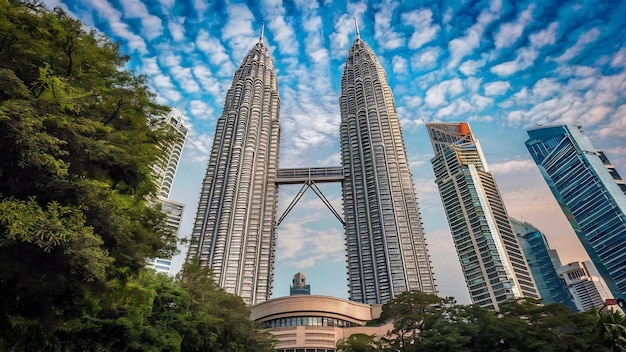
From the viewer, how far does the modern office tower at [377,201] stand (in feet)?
226

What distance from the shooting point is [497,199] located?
128625 millimetres

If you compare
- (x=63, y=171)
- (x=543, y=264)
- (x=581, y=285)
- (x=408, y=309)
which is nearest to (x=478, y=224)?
(x=581, y=285)

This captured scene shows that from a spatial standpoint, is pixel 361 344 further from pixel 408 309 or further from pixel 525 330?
pixel 525 330

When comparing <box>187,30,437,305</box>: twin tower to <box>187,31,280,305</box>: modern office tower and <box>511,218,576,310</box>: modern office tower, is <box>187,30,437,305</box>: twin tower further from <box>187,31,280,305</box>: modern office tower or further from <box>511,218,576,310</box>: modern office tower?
<box>511,218,576,310</box>: modern office tower

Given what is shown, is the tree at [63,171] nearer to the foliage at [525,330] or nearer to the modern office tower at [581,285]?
the foliage at [525,330]

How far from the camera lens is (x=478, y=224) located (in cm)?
11638

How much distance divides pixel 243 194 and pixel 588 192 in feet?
385

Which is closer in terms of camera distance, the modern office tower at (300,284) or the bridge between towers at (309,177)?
the bridge between towers at (309,177)

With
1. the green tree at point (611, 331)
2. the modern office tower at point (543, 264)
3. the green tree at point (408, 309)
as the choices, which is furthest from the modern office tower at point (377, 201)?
the modern office tower at point (543, 264)

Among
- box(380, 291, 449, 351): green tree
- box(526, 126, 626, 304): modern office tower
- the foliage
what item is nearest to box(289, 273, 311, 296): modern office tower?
box(526, 126, 626, 304): modern office tower

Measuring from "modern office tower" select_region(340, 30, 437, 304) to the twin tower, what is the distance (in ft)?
0.68

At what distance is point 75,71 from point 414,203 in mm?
74345

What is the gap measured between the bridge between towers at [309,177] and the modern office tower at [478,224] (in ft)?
164

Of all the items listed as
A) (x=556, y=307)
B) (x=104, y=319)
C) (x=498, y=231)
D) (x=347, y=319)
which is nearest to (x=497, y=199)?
(x=498, y=231)
